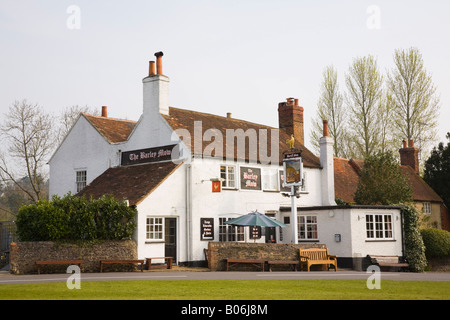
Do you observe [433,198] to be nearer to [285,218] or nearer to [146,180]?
[285,218]

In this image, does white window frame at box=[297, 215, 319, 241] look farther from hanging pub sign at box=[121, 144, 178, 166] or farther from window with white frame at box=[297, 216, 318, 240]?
hanging pub sign at box=[121, 144, 178, 166]

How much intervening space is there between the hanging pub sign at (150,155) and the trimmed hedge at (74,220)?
4171 mm

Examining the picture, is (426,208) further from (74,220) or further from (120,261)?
(74,220)

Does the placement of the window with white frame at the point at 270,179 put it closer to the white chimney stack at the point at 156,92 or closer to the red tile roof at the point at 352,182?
the white chimney stack at the point at 156,92

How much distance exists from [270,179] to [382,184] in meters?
7.03

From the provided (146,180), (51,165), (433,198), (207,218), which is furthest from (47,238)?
(433,198)

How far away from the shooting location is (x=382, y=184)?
33.4 meters

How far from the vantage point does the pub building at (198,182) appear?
2648cm

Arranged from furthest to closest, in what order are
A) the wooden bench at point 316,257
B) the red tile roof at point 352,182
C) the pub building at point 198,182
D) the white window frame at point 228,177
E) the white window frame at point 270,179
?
1. the red tile roof at point 352,182
2. the white window frame at point 270,179
3. the white window frame at point 228,177
4. the pub building at point 198,182
5. the wooden bench at point 316,257

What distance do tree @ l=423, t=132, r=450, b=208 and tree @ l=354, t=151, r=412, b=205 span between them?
458 inches

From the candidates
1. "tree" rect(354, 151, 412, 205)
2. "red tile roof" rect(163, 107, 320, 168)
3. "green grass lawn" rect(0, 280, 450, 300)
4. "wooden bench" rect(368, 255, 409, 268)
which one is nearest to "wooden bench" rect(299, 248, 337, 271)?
"wooden bench" rect(368, 255, 409, 268)

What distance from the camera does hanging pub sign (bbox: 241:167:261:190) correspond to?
2936 cm

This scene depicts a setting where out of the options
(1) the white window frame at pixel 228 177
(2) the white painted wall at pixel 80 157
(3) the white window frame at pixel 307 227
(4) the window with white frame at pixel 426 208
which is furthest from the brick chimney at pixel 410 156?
(2) the white painted wall at pixel 80 157

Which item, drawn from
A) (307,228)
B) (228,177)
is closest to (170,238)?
(228,177)
